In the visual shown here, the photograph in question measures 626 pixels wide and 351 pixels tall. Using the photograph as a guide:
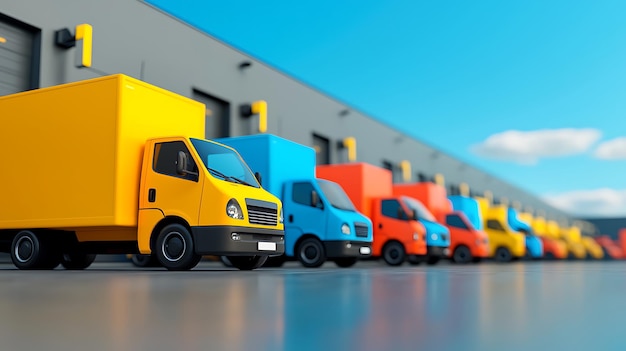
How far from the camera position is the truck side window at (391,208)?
1688 centimetres

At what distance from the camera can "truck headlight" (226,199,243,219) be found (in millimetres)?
9445

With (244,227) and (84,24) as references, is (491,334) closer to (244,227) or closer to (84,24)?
(244,227)

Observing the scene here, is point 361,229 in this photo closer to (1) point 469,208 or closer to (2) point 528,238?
(1) point 469,208

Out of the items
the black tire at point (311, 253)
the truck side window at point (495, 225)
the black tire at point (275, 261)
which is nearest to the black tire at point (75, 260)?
the black tire at point (275, 261)

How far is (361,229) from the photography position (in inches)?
550

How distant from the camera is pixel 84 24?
14.9m

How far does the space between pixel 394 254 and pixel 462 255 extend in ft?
18.7

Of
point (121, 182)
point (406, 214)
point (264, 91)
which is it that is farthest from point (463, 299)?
point (264, 91)

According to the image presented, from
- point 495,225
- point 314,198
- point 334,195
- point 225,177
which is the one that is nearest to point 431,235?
point 334,195

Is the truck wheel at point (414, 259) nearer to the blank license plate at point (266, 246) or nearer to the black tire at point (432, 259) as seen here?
the black tire at point (432, 259)

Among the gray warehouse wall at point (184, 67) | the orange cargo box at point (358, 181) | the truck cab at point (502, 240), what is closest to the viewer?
the gray warehouse wall at point (184, 67)

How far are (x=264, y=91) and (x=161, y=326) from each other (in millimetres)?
19472

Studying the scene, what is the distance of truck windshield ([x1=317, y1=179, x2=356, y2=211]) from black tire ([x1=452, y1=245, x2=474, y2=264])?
27.3 feet

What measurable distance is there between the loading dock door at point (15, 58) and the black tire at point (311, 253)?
734 cm
